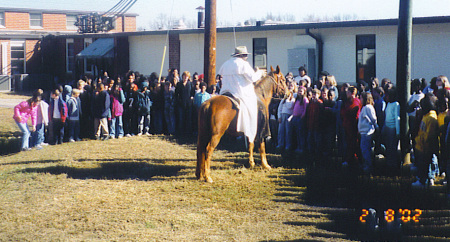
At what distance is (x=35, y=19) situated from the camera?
5038 cm

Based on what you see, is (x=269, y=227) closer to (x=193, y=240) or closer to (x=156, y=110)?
(x=193, y=240)

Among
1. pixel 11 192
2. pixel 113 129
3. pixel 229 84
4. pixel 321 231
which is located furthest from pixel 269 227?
pixel 113 129

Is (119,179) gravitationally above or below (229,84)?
below

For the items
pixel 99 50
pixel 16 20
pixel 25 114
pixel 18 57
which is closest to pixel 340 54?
pixel 25 114

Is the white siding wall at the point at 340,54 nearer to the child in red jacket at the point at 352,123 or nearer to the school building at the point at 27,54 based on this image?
the child in red jacket at the point at 352,123

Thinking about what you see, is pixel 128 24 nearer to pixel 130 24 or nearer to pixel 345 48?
pixel 130 24

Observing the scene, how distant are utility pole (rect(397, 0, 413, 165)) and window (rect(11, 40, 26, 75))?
37271 millimetres

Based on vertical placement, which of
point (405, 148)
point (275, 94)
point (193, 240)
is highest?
point (275, 94)

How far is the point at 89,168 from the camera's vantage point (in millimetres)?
12664

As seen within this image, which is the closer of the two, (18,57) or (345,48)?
(345,48)

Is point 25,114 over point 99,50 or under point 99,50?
under

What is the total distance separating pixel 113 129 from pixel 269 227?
10.0m

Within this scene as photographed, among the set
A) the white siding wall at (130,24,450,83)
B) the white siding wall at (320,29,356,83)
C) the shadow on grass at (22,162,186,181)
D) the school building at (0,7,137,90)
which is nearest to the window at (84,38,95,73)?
the school building at (0,7,137,90)

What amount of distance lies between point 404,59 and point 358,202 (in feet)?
12.1
